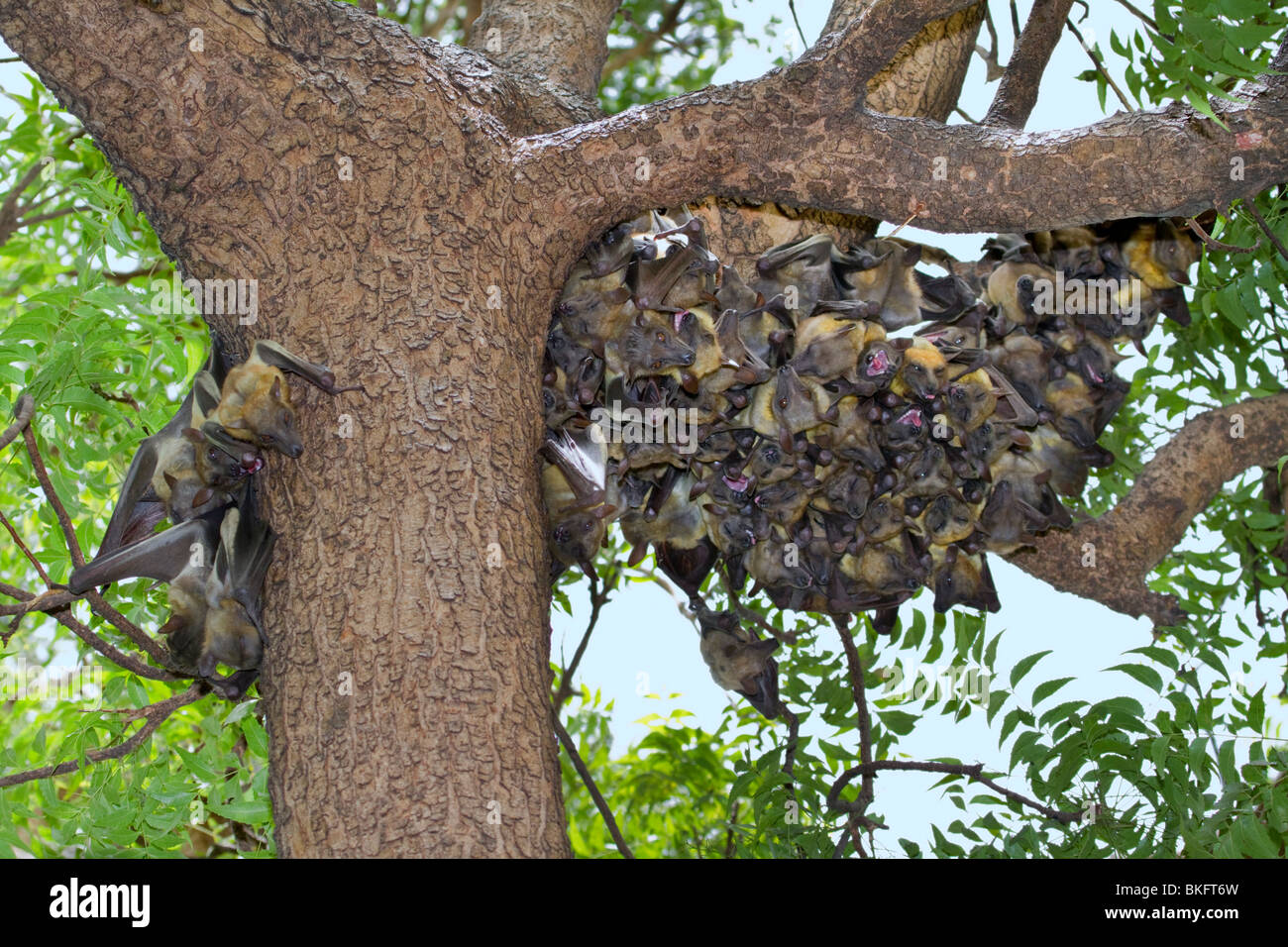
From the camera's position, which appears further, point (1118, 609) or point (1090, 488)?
point (1090, 488)

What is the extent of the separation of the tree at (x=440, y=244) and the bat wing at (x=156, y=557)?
78mm

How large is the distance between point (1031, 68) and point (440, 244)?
204 cm

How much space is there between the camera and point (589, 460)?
2811mm

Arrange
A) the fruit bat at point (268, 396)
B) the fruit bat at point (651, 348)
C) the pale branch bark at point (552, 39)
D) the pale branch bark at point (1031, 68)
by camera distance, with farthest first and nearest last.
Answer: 1. the pale branch bark at point (552, 39)
2. the pale branch bark at point (1031, 68)
3. the fruit bat at point (651, 348)
4. the fruit bat at point (268, 396)

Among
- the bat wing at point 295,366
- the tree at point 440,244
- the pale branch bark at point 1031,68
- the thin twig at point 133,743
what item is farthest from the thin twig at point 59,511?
the pale branch bark at point 1031,68

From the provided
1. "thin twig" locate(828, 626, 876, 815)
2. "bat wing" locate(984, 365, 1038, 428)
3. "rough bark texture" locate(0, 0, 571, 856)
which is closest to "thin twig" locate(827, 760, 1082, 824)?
"thin twig" locate(828, 626, 876, 815)

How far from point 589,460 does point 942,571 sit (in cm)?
113

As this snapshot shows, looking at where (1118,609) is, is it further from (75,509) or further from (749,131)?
(75,509)

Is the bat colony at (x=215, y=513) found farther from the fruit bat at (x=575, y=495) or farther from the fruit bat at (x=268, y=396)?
the fruit bat at (x=575, y=495)

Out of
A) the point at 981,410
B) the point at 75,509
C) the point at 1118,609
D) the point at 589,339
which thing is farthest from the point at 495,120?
the point at 1118,609

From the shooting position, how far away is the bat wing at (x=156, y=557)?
8.23ft

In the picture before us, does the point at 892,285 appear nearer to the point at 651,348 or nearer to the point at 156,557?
the point at 651,348

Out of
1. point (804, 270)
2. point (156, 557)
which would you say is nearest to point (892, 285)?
point (804, 270)

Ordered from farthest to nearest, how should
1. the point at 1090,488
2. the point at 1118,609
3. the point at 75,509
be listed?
the point at 1090,488, the point at 1118,609, the point at 75,509
